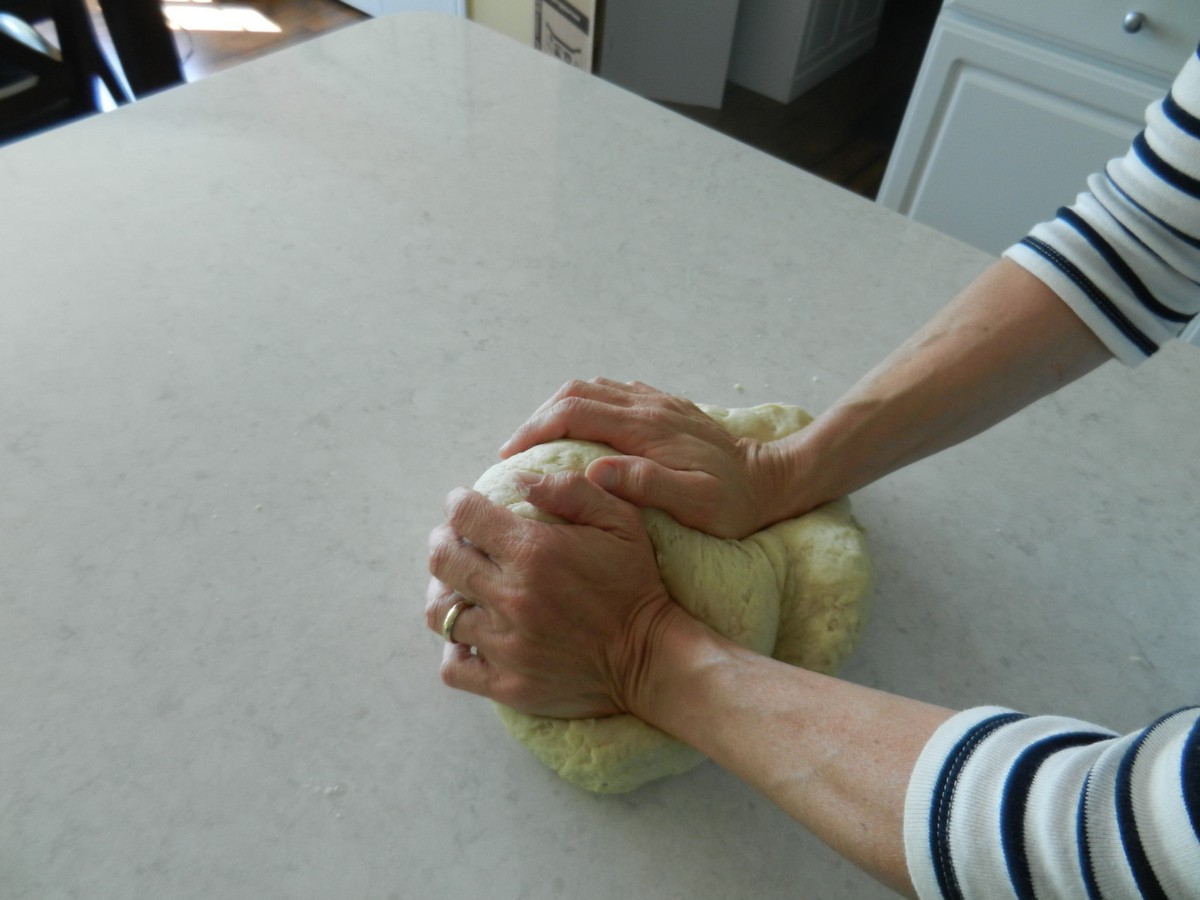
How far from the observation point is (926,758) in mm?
482

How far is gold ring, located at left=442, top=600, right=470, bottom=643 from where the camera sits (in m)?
0.66

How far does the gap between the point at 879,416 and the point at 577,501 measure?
0.30 m

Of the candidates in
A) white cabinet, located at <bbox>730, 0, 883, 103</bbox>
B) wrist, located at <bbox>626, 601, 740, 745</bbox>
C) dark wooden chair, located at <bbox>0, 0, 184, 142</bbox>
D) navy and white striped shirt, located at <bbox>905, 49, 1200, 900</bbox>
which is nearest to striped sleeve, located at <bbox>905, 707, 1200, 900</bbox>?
navy and white striped shirt, located at <bbox>905, 49, 1200, 900</bbox>

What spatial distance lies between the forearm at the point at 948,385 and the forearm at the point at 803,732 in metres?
0.20

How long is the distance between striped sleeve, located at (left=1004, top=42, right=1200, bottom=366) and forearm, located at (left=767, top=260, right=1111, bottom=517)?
0.02 m

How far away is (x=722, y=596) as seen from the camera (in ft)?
2.22

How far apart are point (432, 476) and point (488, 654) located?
0.80ft

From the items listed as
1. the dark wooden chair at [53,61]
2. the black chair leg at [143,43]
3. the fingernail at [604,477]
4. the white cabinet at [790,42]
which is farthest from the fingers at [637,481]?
the white cabinet at [790,42]

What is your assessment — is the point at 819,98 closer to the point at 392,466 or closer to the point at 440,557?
the point at 392,466

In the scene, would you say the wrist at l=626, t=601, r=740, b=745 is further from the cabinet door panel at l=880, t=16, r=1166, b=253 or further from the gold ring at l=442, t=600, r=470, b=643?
the cabinet door panel at l=880, t=16, r=1166, b=253

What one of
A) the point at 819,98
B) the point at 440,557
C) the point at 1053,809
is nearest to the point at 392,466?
the point at 440,557

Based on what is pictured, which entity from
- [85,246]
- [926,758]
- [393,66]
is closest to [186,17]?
[393,66]

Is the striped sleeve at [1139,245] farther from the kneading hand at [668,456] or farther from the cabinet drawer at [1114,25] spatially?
the cabinet drawer at [1114,25]

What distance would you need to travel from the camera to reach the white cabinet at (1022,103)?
61.4 inches
